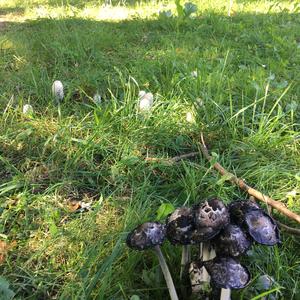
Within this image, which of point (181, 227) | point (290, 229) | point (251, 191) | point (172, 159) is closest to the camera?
point (181, 227)

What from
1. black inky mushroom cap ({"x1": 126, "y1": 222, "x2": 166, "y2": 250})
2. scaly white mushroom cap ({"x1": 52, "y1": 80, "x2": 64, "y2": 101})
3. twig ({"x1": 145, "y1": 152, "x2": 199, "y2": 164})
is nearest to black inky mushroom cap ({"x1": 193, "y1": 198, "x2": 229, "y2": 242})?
black inky mushroom cap ({"x1": 126, "y1": 222, "x2": 166, "y2": 250})

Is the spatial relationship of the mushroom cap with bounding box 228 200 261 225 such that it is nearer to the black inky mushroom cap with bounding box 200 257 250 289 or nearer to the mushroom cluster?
the mushroom cluster

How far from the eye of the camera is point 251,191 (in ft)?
7.20

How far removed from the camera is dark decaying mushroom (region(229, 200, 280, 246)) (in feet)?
4.52

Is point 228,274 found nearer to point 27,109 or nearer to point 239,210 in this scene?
point 239,210

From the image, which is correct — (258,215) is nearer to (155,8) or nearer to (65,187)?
(65,187)

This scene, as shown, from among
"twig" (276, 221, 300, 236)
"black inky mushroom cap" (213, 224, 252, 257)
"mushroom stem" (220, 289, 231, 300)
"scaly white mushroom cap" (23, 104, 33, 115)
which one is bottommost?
"twig" (276, 221, 300, 236)

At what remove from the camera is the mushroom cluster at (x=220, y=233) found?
137cm

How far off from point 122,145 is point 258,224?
4.41 feet

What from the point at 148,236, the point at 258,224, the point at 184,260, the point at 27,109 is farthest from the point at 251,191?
the point at 27,109

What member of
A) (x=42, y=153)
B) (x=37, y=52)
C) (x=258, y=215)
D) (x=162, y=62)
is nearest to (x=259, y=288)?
(x=258, y=215)

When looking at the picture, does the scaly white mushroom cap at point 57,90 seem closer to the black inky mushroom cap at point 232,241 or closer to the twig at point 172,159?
the twig at point 172,159

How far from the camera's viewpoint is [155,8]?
5488 mm

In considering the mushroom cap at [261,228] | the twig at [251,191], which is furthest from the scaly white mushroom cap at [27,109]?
the mushroom cap at [261,228]
